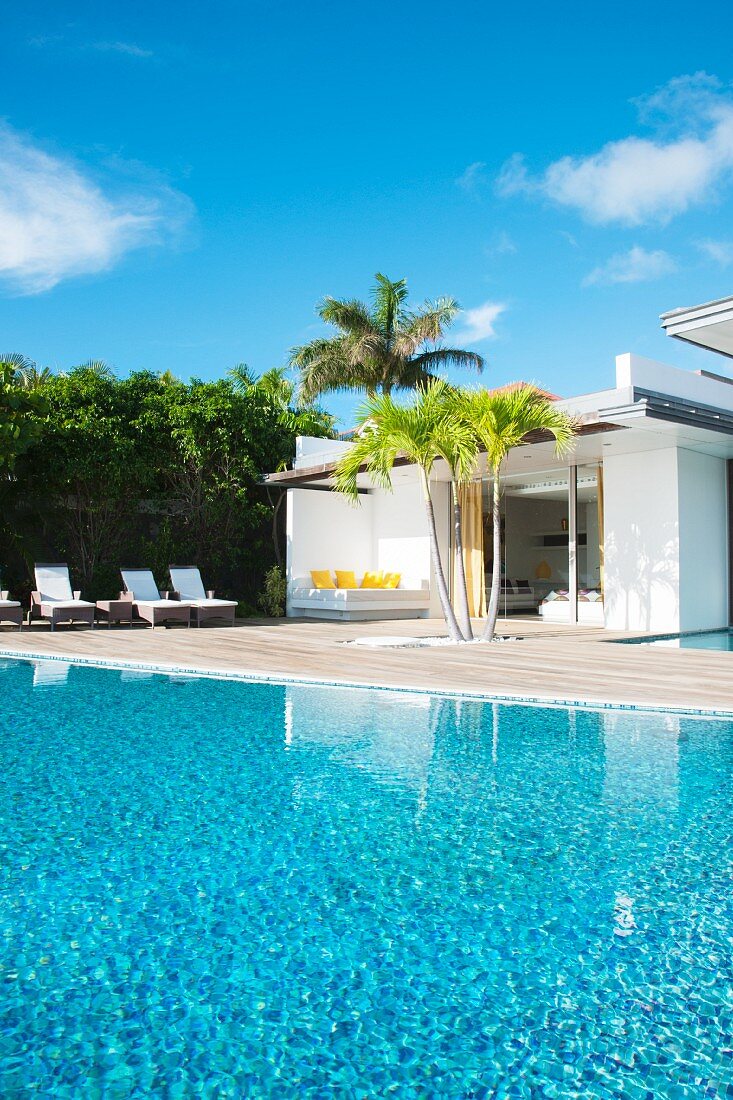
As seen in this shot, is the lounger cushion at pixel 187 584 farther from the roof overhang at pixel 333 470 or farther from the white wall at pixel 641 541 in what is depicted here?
the white wall at pixel 641 541

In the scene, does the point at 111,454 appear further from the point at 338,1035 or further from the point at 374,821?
the point at 338,1035

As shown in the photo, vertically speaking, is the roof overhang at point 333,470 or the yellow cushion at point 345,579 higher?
the roof overhang at point 333,470

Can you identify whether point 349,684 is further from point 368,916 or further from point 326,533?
point 326,533

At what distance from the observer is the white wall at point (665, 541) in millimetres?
13289

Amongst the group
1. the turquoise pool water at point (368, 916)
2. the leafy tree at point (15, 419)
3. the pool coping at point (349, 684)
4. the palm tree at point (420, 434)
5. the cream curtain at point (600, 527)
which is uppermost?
the leafy tree at point (15, 419)

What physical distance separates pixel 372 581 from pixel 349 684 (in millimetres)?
10548

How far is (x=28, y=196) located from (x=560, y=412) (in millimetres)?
12426

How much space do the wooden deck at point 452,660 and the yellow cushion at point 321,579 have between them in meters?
3.59

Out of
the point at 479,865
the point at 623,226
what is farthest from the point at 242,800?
the point at 623,226

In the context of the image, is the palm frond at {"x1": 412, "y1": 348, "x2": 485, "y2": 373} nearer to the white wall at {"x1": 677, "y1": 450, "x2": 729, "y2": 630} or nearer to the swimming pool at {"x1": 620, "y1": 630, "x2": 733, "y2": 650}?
the white wall at {"x1": 677, "y1": 450, "x2": 729, "y2": 630}

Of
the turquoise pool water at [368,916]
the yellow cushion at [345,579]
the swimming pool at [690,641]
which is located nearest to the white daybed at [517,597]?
the yellow cushion at [345,579]

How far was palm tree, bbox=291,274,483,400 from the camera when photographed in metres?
25.0

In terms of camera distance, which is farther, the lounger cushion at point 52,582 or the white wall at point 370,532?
the white wall at point 370,532

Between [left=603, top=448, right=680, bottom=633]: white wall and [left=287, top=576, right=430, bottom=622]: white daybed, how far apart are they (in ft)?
15.1
